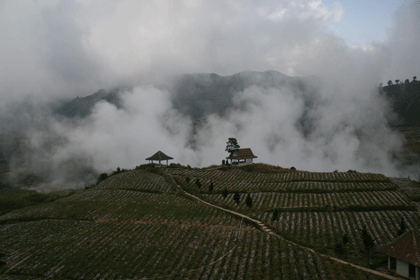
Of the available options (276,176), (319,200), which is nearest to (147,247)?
(319,200)

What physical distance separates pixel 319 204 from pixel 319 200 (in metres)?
1.99

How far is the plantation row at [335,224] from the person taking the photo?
2766 centimetres

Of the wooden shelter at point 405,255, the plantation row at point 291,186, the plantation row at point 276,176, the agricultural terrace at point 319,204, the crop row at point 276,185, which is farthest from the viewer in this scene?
the plantation row at point 276,176

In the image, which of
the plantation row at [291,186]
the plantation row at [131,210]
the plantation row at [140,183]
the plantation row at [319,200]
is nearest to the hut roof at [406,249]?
the plantation row at [319,200]

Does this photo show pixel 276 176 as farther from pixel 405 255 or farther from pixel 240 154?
pixel 405 255

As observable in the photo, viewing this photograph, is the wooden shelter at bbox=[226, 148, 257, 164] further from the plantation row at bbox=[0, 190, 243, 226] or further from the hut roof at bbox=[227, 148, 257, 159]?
the plantation row at bbox=[0, 190, 243, 226]

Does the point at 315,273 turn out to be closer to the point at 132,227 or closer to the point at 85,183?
the point at 132,227

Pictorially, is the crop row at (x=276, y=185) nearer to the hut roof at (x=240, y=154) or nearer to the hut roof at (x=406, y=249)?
the hut roof at (x=240, y=154)

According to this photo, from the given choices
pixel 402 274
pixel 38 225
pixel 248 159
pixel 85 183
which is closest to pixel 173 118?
Result: pixel 85 183

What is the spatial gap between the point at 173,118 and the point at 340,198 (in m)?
123

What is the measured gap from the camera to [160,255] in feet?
79.8

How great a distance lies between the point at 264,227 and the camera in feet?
100

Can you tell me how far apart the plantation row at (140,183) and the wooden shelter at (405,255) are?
3559 cm

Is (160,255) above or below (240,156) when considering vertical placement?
below
